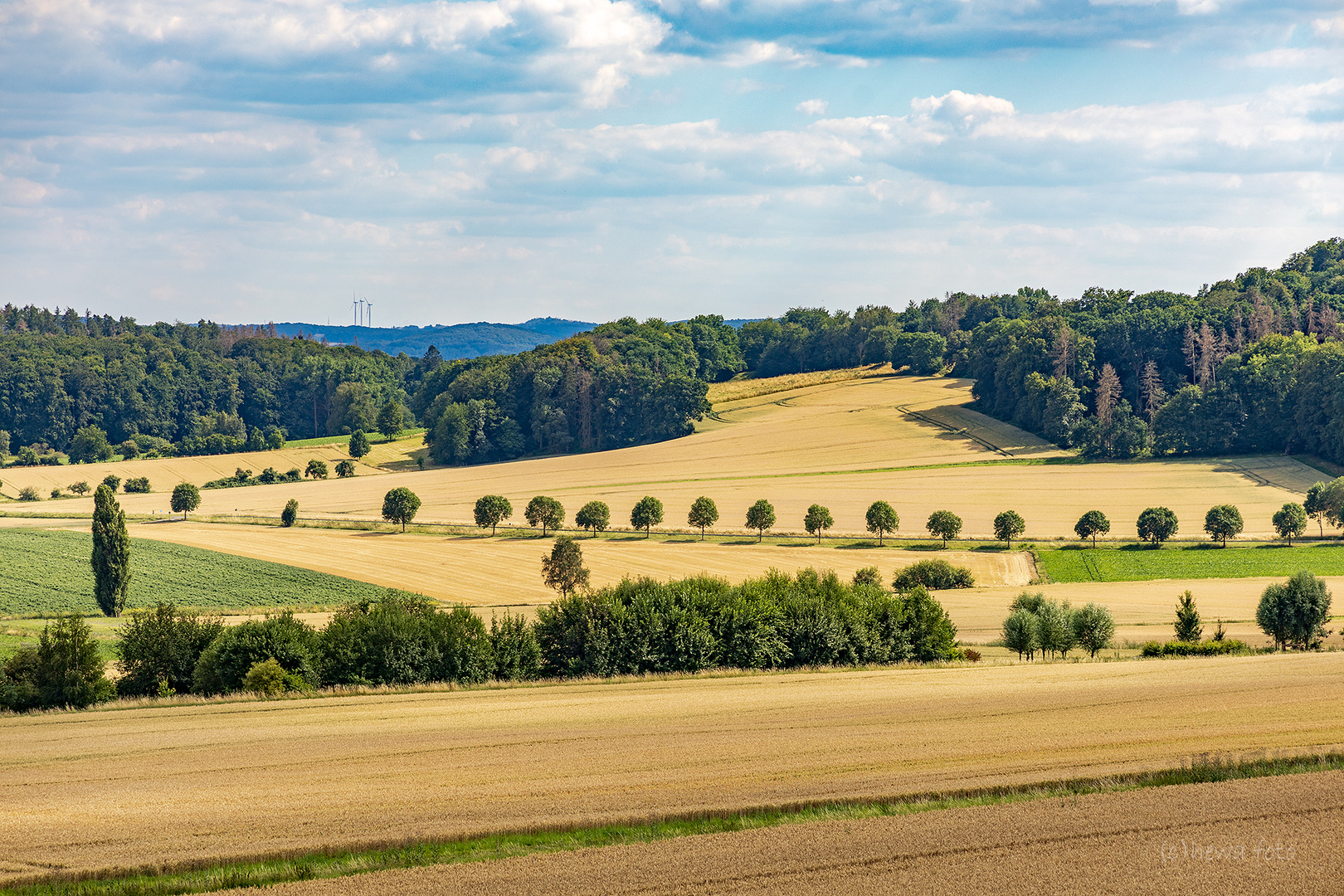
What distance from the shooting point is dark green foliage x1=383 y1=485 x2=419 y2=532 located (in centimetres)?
9662

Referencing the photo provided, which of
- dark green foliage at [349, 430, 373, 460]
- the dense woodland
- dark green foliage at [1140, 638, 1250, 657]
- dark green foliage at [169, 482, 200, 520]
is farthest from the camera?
dark green foliage at [349, 430, 373, 460]

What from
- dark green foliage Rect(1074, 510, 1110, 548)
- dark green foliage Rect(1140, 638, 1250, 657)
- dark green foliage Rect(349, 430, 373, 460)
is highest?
dark green foliage Rect(349, 430, 373, 460)

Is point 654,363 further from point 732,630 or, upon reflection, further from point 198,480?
point 732,630

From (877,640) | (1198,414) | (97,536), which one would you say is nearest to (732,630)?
(877,640)

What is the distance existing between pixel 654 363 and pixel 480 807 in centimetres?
16023

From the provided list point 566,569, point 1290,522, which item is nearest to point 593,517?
point 566,569

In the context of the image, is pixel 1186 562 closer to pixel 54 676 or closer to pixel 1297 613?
pixel 1297 613

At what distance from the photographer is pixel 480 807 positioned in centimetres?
2003

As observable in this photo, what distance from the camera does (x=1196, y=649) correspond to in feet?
142

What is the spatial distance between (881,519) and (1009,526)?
9975 millimetres

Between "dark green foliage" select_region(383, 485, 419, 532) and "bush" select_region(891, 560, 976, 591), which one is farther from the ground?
"dark green foliage" select_region(383, 485, 419, 532)

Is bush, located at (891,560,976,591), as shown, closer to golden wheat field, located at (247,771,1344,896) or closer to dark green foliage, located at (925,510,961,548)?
dark green foliage, located at (925,510,961,548)

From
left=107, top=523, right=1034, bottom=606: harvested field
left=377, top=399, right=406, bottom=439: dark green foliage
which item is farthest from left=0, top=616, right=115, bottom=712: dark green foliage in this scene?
left=377, top=399, right=406, bottom=439: dark green foliage

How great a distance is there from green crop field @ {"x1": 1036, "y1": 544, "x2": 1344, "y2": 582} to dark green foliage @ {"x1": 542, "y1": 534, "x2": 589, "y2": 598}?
3374 cm
